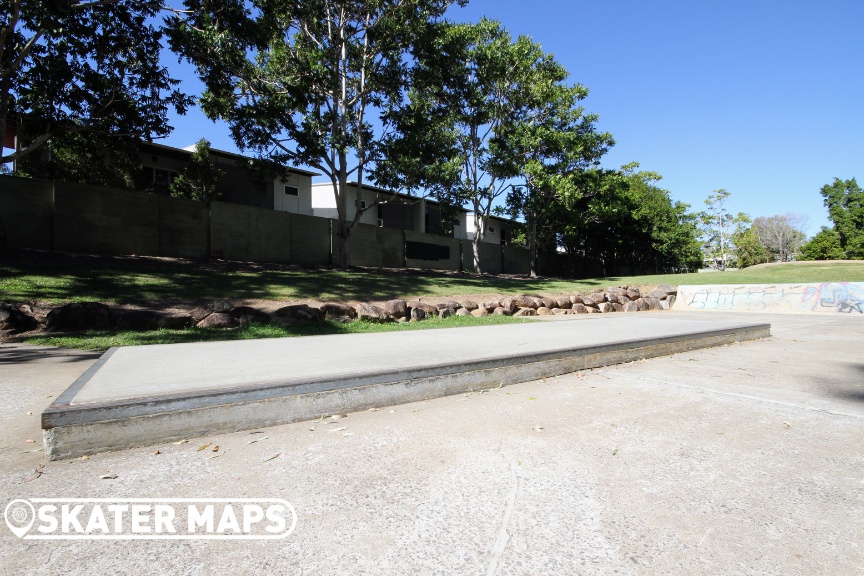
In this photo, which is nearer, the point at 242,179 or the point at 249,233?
the point at 249,233

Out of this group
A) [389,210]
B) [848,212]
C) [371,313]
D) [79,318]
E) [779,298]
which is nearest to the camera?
[79,318]

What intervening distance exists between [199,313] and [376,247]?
15567 mm

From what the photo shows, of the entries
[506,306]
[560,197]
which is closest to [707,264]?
[560,197]

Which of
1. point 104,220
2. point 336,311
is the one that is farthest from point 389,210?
point 336,311

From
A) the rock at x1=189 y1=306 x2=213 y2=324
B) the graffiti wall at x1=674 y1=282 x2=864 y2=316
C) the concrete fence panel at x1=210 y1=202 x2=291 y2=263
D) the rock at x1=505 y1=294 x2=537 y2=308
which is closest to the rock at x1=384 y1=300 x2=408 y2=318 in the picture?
the rock at x1=189 y1=306 x2=213 y2=324

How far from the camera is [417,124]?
1858 cm

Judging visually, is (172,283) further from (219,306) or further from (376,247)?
(376,247)

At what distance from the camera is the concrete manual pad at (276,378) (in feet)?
9.80

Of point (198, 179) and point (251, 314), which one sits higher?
point (198, 179)

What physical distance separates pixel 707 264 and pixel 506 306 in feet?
236

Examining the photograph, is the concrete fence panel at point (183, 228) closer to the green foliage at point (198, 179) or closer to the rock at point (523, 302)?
the green foliage at point (198, 179)

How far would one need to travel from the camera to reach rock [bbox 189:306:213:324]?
885 centimetres

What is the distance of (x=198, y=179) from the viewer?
2056 cm

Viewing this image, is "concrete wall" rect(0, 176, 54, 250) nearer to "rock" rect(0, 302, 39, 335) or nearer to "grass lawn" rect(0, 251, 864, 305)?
"grass lawn" rect(0, 251, 864, 305)
